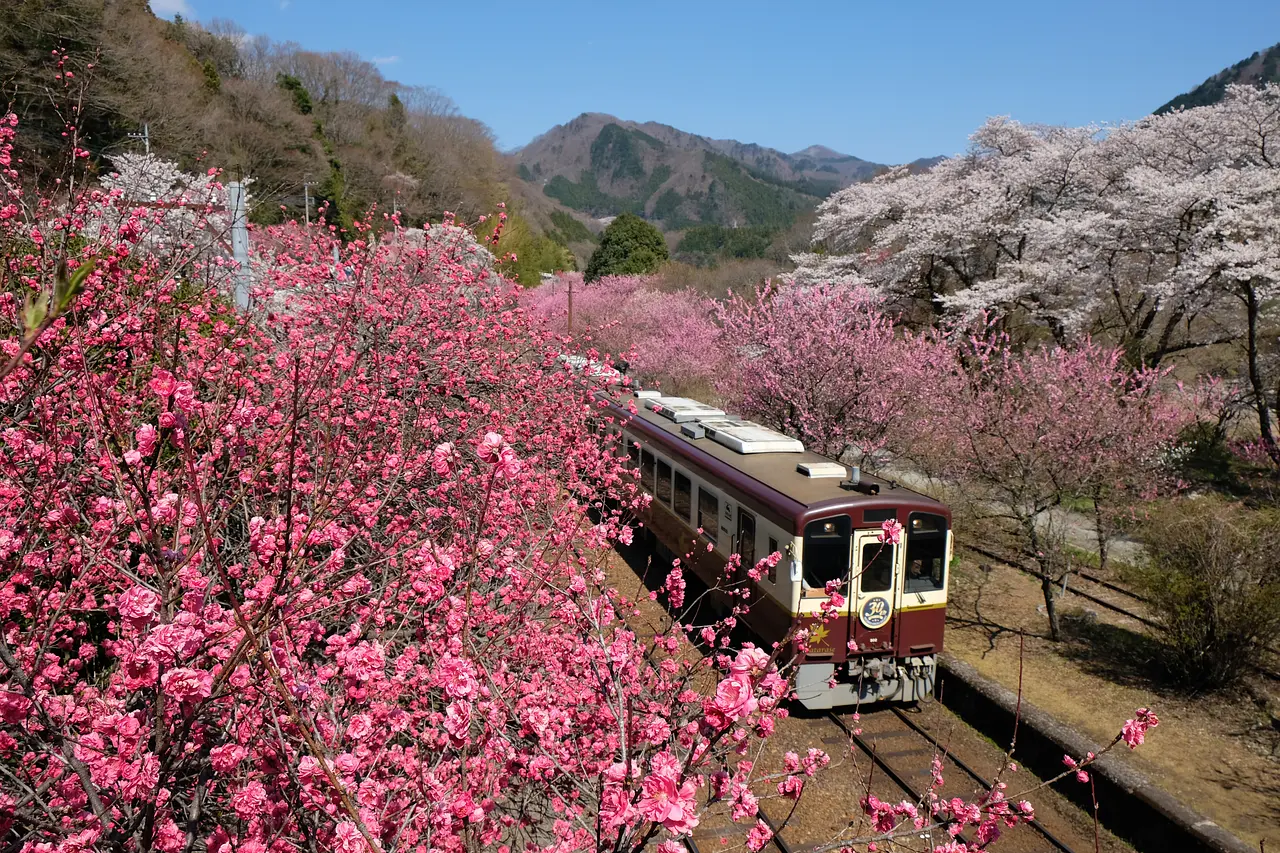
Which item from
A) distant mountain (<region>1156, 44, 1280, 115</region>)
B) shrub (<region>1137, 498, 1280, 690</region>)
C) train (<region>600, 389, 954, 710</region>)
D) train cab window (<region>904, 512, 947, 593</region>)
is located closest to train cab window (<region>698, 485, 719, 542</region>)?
train (<region>600, 389, 954, 710</region>)

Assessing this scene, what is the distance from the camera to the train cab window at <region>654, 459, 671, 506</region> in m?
11.9

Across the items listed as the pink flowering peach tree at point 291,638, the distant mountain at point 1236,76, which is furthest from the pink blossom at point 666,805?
the distant mountain at point 1236,76

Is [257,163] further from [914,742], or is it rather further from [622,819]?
[622,819]

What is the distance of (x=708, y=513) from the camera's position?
1038 centimetres

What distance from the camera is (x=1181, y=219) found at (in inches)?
687

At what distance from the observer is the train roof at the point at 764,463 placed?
8320 mm

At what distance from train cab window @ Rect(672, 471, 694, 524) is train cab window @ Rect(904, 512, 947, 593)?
3290 mm

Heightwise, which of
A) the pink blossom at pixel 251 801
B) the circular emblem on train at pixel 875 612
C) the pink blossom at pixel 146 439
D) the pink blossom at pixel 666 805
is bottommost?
the circular emblem on train at pixel 875 612

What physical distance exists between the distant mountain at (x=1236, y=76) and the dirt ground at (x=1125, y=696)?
269ft

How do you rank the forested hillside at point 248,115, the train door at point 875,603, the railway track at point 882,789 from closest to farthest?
1. the railway track at point 882,789
2. the train door at point 875,603
3. the forested hillside at point 248,115

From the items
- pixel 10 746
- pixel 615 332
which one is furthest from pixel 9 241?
pixel 615 332

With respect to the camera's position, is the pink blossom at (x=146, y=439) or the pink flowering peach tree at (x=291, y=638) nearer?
the pink flowering peach tree at (x=291, y=638)

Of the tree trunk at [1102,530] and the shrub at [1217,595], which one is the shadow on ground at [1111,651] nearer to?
the shrub at [1217,595]

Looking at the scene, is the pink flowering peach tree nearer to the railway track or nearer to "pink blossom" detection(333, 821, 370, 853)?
"pink blossom" detection(333, 821, 370, 853)
